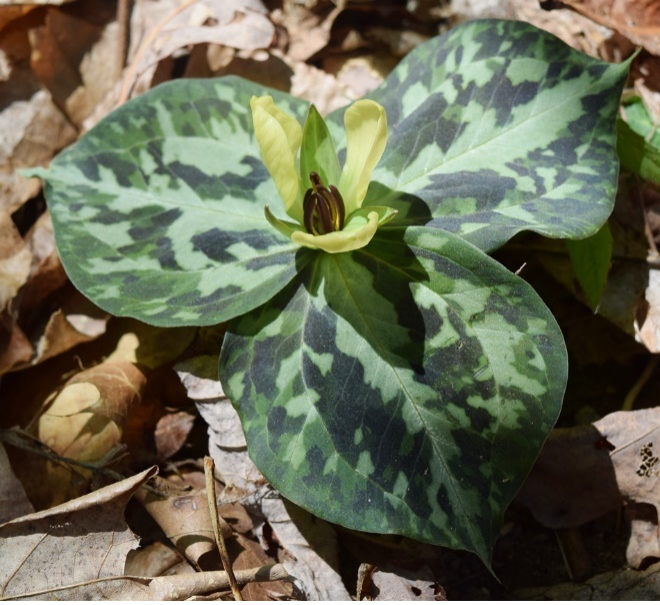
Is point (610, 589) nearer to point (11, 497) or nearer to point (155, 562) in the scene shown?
point (155, 562)

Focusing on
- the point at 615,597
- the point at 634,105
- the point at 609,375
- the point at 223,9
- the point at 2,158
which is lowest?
the point at 615,597

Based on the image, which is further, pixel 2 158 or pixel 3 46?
pixel 3 46

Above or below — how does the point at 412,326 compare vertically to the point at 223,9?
below

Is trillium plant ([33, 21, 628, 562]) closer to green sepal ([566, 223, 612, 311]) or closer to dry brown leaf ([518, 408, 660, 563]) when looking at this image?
green sepal ([566, 223, 612, 311])

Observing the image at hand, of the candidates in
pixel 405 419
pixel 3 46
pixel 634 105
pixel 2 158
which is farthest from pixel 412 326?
pixel 3 46

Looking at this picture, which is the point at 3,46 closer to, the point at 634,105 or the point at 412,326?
the point at 412,326

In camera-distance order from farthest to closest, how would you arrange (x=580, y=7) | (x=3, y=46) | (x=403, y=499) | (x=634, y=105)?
(x=3, y=46) < (x=580, y=7) < (x=634, y=105) < (x=403, y=499)

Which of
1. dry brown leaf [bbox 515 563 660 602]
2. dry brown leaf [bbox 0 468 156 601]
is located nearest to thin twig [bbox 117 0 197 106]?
dry brown leaf [bbox 0 468 156 601]

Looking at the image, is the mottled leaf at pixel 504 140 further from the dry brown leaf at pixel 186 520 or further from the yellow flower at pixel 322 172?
the dry brown leaf at pixel 186 520
